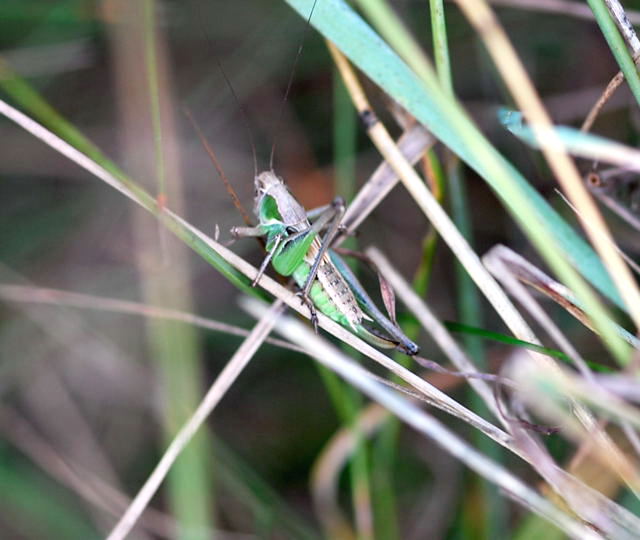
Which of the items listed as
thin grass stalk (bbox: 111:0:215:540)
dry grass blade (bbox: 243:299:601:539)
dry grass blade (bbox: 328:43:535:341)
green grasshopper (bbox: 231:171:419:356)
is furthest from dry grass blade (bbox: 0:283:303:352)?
dry grass blade (bbox: 328:43:535:341)

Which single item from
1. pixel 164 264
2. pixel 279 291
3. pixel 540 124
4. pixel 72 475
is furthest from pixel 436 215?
pixel 72 475

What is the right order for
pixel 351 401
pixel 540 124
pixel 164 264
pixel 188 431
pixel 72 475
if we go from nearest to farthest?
pixel 540 124 → pixel 188 431 → pixel 164 264 → pixel 351 401 → pixel 72 475

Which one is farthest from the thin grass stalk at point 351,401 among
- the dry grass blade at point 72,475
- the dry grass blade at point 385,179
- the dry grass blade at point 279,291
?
the dry grass blade at point 72,475

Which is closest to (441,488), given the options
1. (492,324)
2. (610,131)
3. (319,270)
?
(492,324)

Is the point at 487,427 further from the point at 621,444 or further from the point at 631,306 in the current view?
the point at 621,444

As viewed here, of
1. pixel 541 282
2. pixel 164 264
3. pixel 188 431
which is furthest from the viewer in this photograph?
pixel 164 264

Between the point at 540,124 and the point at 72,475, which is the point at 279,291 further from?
the point at 72,475

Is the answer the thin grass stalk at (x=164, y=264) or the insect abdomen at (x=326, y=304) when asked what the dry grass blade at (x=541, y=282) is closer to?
the insect abdomen at (x=326, y=304)
